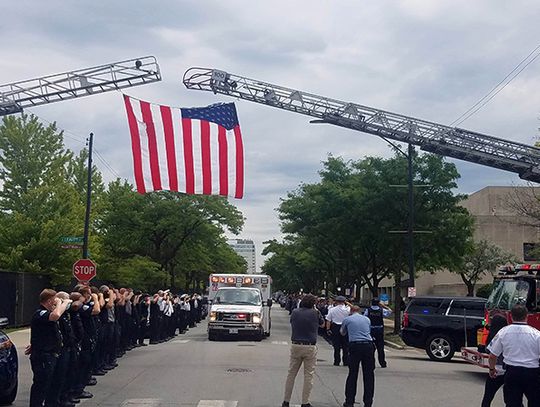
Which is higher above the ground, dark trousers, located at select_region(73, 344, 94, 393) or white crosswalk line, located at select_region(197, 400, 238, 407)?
dark trousers, located at select_region(73, 344, 94, 393)

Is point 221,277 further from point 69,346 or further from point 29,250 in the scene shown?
point 69,346

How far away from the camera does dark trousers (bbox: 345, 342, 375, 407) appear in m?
11.4

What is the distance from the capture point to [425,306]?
21.3 meters

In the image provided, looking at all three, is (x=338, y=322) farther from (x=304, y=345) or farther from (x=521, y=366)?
(x=521, y=366)

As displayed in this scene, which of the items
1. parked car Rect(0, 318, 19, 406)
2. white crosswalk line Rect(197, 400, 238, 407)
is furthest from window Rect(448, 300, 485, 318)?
parked car Rect(0, 318, 19, 406)

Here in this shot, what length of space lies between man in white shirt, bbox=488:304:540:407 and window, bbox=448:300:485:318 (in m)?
11.9

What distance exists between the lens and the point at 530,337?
30.0ft

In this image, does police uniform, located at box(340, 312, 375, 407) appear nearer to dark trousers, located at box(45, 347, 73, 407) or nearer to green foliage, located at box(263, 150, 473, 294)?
dark trousers, located at box(45, 347, 73, 407)

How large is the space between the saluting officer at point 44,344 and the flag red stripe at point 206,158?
10996 millimetres

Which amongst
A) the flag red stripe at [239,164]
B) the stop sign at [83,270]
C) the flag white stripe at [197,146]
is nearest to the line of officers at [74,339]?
the flag white stripe at [197,146]

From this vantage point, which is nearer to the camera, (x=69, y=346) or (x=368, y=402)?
(x=69, y=346)

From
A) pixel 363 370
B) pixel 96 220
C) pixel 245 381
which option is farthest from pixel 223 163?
pixel 96 220

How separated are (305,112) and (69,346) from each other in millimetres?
19935

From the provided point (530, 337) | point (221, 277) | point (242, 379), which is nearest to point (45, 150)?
point (221, 277)
